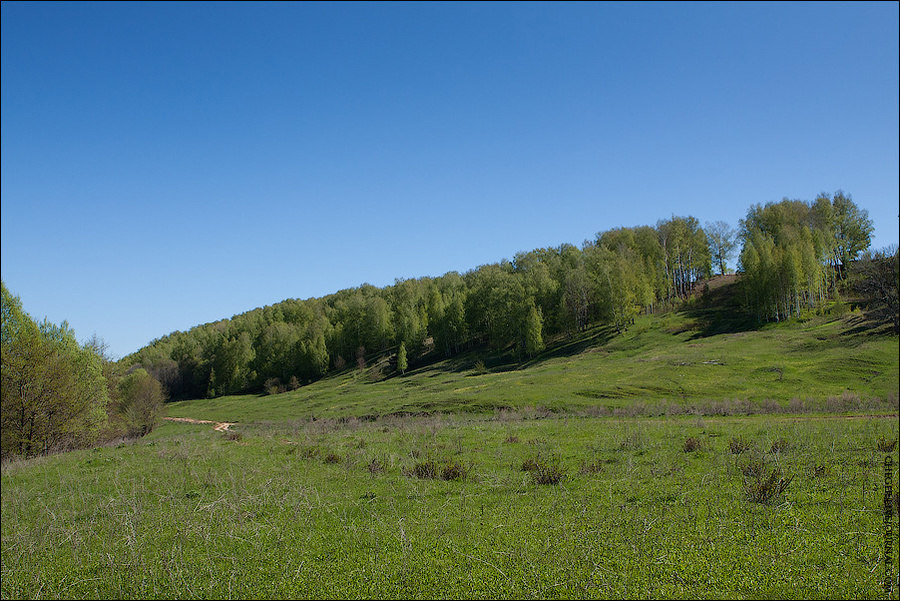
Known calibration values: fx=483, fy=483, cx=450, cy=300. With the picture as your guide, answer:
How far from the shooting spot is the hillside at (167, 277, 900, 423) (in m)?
45.7

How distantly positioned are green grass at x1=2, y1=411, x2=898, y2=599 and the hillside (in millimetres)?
24710

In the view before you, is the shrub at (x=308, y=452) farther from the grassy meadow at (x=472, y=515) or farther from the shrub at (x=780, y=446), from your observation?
the shrub at (x=780, y=446)

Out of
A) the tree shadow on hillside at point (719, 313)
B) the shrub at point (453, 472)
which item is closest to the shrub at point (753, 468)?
the shrub at point (453, 472)

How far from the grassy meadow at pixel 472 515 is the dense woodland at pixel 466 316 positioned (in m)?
18.2

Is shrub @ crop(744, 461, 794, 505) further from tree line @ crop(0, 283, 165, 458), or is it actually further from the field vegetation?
tree line @ crop(0, 283, 165, 458)

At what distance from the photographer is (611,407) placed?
150 feet

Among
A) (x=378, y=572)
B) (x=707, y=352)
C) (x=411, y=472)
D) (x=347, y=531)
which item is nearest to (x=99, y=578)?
(x=347, y=531)

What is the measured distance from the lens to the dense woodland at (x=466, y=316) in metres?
40.0

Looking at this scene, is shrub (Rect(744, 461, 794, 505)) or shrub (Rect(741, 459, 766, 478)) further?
shrub (Rect(741, 459, 766, 478))

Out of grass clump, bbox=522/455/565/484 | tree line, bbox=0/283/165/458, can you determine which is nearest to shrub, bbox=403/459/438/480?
grass clump, bbox=522/455/565/484

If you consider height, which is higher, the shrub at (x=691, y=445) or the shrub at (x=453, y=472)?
the shrub at (x=453, y=472)

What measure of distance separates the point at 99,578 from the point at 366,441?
17.5 m

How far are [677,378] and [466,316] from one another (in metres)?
77.2

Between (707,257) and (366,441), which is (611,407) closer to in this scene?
(366,441)
